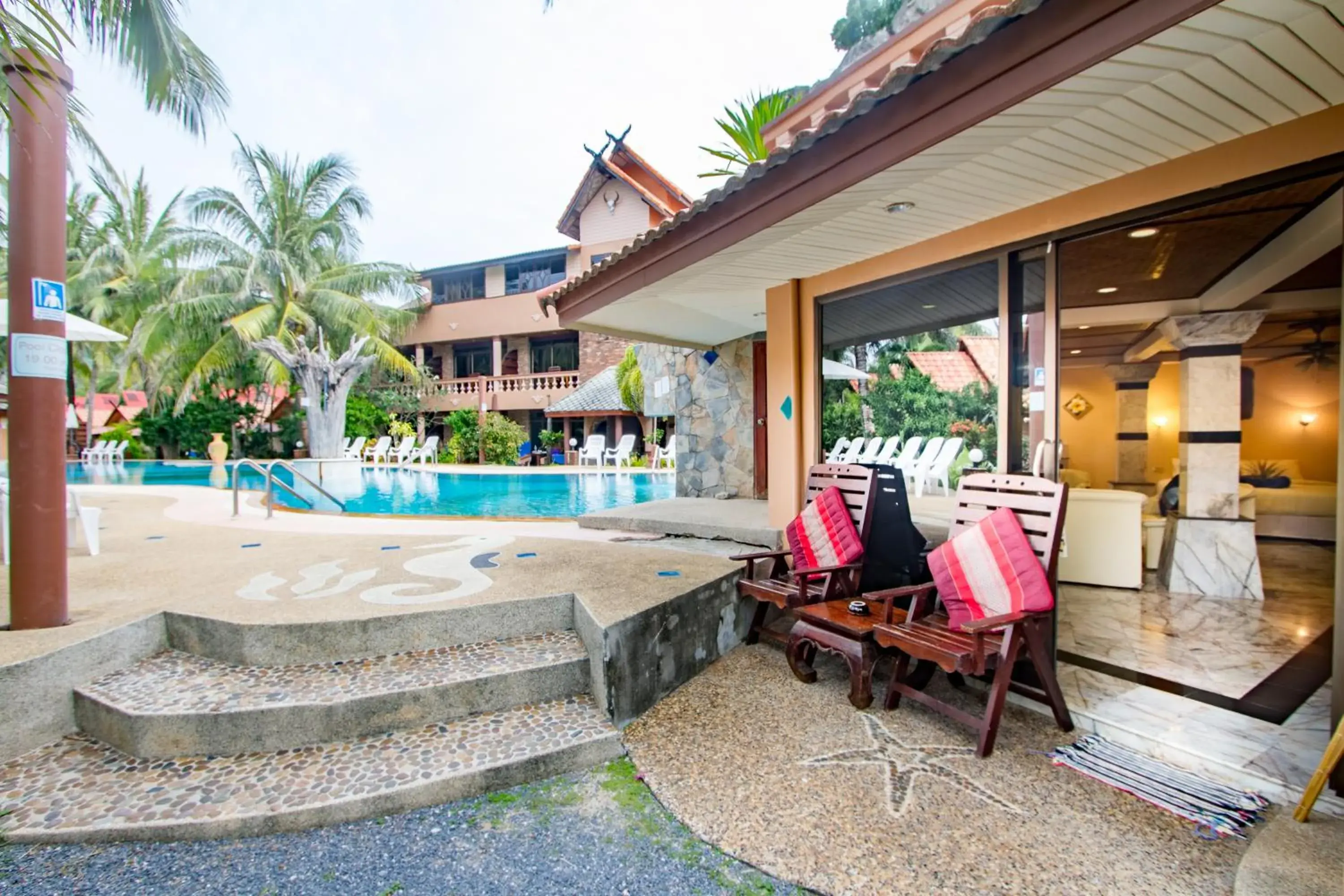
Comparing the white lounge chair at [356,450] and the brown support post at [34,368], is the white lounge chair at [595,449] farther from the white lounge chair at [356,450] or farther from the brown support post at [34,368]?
the brown support post at [34,368]

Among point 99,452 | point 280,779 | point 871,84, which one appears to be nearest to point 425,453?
point 99,452

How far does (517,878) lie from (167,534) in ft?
21.9

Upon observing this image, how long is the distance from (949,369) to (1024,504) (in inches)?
66.5

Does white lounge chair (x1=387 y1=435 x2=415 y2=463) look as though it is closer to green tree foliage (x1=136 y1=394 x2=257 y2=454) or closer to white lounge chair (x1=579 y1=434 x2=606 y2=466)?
white lounge chair (x1=579 y1=434 x2=606 y2=466)

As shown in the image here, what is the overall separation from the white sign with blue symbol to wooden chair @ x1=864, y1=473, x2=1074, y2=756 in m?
4.74

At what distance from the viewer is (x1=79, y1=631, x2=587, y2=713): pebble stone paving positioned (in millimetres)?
2961

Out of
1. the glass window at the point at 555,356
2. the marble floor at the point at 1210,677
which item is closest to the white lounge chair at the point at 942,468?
the marble floor at the point at 1210,677

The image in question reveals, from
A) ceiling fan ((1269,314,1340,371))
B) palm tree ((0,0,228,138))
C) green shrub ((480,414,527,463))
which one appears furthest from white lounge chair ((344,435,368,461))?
ceiling fan ((1269,314,1340,371))

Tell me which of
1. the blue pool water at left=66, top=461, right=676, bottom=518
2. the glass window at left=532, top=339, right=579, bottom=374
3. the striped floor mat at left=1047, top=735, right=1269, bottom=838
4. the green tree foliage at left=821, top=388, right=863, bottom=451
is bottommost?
the striped floor mat at left=1047, top=735, right=1269, bottom=838

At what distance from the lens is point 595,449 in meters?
19.3

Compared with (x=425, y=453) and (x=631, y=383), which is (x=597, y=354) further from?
(x=425, y=453)

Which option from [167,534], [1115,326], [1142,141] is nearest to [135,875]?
[1142,141]

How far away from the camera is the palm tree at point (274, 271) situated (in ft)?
66.3

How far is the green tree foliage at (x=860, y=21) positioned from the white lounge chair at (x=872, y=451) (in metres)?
12.3
